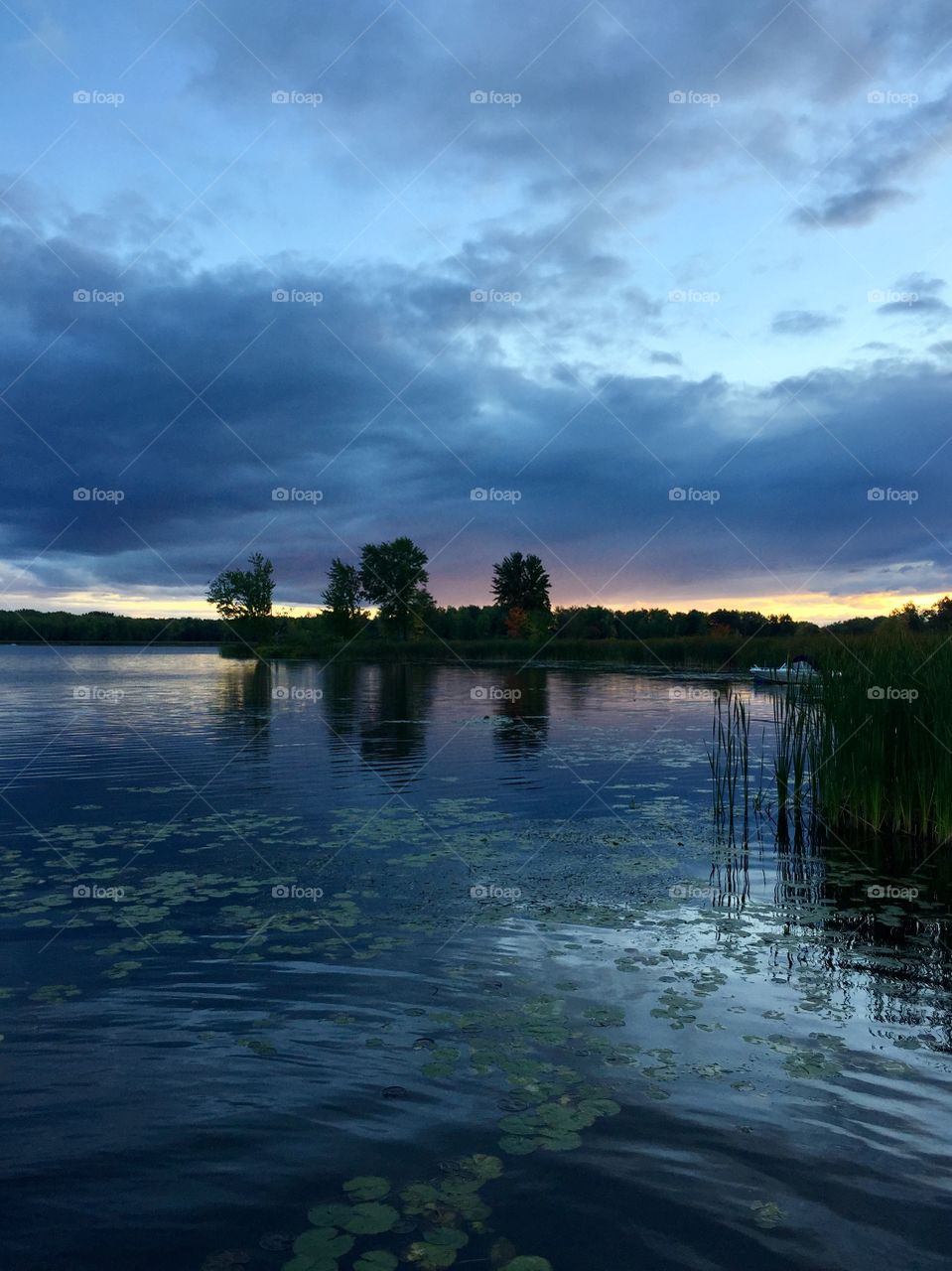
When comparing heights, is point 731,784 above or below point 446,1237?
above

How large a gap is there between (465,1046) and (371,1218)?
2.39 metres

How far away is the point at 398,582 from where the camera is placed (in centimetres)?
14225

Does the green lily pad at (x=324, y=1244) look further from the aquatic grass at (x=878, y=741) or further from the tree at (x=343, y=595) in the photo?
the tree at (x=343, y=595)

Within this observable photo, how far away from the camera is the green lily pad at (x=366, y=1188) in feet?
17.5

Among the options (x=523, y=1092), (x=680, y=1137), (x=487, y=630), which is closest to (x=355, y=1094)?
(x=523, y=1092)

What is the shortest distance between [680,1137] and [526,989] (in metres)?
2.89

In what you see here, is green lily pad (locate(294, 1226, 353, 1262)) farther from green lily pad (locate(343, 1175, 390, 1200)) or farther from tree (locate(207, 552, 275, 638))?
tree (locate(207, 552, 275, 638))

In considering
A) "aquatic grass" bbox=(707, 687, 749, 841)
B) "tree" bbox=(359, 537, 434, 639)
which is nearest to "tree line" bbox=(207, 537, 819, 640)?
"tree" bbox=(359, 537, 434, 639)

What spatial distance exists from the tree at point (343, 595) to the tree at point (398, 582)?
6.01ft

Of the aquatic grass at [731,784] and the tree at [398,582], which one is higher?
the tree at [398,582]

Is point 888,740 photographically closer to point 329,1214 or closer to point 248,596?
point 329,1214

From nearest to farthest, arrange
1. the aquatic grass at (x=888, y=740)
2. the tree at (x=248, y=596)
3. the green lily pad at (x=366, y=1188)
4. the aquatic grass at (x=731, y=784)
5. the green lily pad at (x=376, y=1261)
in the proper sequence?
the green lily pad at (x=376, y=1261) < the green lily pad at (x=366, y=1188) < the aquatic grass at (x=888, y=740) < the aquatic grass at (x=731, y=784) < the tree at (x=248, y=596)


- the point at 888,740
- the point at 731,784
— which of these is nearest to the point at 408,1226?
the point at 731,784

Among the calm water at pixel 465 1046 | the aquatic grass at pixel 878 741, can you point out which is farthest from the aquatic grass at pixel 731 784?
the calm water at pixel 465 1046
